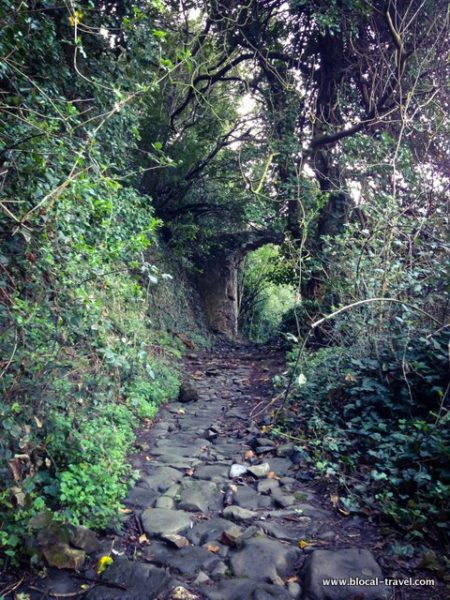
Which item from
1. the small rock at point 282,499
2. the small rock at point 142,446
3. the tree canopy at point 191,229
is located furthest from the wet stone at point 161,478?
the small rock at point 282,499

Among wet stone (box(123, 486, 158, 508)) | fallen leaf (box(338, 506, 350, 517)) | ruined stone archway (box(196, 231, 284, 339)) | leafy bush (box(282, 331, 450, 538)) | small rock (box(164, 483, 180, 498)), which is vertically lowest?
small rock (box(164, 483, 180, 498))

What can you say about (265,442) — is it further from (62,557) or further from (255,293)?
(255,293)

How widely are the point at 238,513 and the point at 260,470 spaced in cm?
80

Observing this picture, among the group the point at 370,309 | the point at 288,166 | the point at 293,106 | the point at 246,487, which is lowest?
the point at 246,487

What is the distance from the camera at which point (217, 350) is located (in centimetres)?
1273

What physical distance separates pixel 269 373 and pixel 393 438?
16.4 ft

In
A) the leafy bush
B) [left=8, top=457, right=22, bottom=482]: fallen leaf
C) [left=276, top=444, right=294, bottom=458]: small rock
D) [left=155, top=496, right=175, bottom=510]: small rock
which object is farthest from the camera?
[left=276, top=444, right=294, bottom=458]: small rock

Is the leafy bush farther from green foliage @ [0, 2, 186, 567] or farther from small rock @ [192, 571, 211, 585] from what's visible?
green foliage @ [0, 2, 186, 567]

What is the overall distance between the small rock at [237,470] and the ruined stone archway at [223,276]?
32.5 ft

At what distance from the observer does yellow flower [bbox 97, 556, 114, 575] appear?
109 inches

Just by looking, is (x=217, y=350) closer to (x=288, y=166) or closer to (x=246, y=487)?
(x=288, y=166)

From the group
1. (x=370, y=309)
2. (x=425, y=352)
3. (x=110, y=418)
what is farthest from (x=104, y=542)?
(x=370, y=309)

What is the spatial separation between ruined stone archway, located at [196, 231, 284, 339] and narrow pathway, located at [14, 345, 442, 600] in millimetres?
9175

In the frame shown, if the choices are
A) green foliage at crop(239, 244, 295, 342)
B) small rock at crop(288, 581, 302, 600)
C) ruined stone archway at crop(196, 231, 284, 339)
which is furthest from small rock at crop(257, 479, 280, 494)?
green foliage at crop(239, 244, 295, 342)
